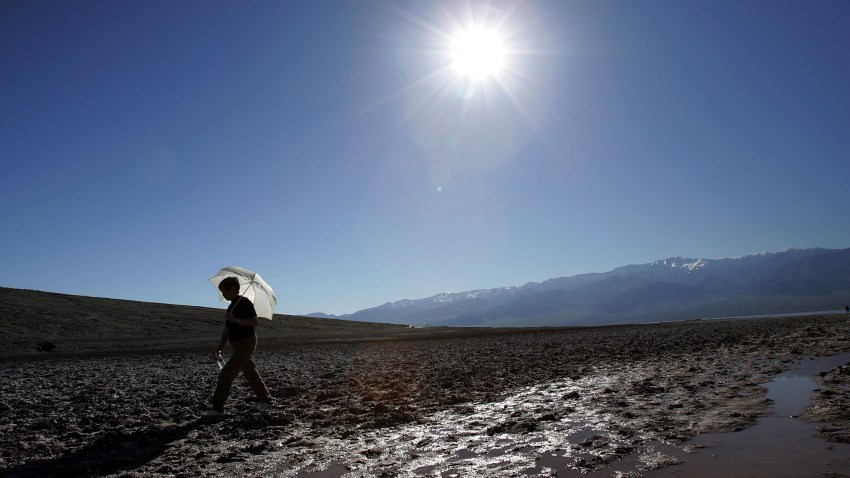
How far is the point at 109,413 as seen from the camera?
1095 centimetres

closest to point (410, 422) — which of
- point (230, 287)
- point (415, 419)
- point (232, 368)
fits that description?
point (415, 419)

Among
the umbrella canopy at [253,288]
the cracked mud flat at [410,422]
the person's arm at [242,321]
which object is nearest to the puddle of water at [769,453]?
the cracked mud flat at [410,422]

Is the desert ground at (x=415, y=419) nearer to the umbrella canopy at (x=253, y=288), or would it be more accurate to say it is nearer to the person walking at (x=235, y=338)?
the person walking at (x=235, y=338)

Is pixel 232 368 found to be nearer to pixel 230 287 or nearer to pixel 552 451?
pixel 230 287

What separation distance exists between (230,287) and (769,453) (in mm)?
9733

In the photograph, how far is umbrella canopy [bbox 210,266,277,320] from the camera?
1213 cm

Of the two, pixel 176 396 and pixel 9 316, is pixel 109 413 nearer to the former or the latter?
pixel 176 396

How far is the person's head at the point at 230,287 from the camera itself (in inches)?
416

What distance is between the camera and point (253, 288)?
1250 centimetres

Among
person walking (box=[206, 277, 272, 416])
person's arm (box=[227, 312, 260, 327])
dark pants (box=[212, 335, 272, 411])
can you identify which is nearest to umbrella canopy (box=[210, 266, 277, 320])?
person walking (box=[206, 277, 272, 416])

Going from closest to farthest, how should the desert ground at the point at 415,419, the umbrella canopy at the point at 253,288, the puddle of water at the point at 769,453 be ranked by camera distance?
1. the puddle of water at the point at 769,453
2. the desert ground at the point at 415,419
3. the umbrella canopy at the point at 253,288

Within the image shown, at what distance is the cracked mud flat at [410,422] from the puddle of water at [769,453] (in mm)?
249

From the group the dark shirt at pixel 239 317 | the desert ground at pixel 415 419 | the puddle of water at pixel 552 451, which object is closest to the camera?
the puddle of water at pixel 552 451

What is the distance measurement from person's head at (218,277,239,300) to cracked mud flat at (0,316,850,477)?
2606 millimetres
